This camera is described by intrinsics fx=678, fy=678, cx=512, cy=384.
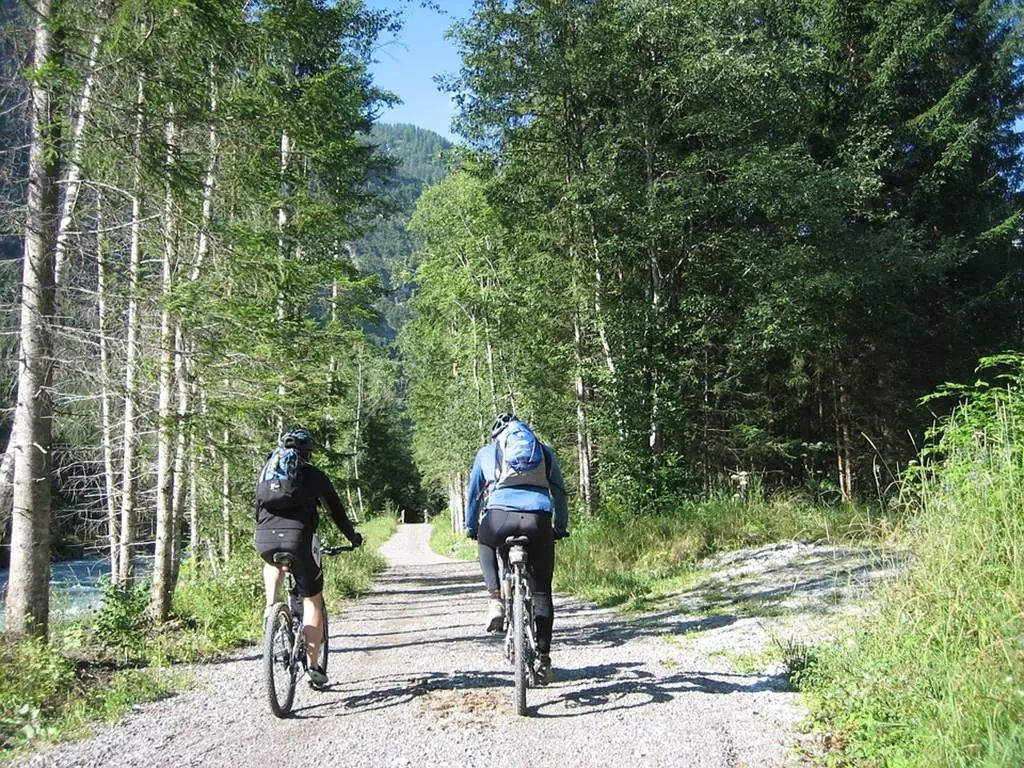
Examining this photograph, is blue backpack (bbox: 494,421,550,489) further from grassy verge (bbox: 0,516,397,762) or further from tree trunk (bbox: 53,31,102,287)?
tree trunk (bbox: 53,31,102,287)

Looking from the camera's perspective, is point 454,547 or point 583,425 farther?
point 454,547

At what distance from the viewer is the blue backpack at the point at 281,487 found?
467 cm

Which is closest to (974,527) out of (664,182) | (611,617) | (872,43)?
(611,617)

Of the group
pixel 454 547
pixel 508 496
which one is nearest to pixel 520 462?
→ pixel 508 496

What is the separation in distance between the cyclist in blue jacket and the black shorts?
3.90 ft

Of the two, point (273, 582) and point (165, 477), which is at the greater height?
point (165, 477)

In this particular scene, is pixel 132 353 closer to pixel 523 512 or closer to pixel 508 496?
pixel 508 496

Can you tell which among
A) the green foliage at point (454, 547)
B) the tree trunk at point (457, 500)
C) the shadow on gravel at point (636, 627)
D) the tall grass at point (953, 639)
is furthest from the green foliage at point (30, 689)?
the tree trunk at point (457, 500)

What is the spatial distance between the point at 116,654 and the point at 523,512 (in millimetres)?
4415

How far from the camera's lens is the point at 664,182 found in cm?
1322

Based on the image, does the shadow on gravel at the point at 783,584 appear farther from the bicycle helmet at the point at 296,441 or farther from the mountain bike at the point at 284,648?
the bicycle helmet at the point at 296,441

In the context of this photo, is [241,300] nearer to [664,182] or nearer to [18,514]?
[18,514]

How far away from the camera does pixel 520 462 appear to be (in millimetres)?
4578

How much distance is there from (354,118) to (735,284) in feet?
29.2
